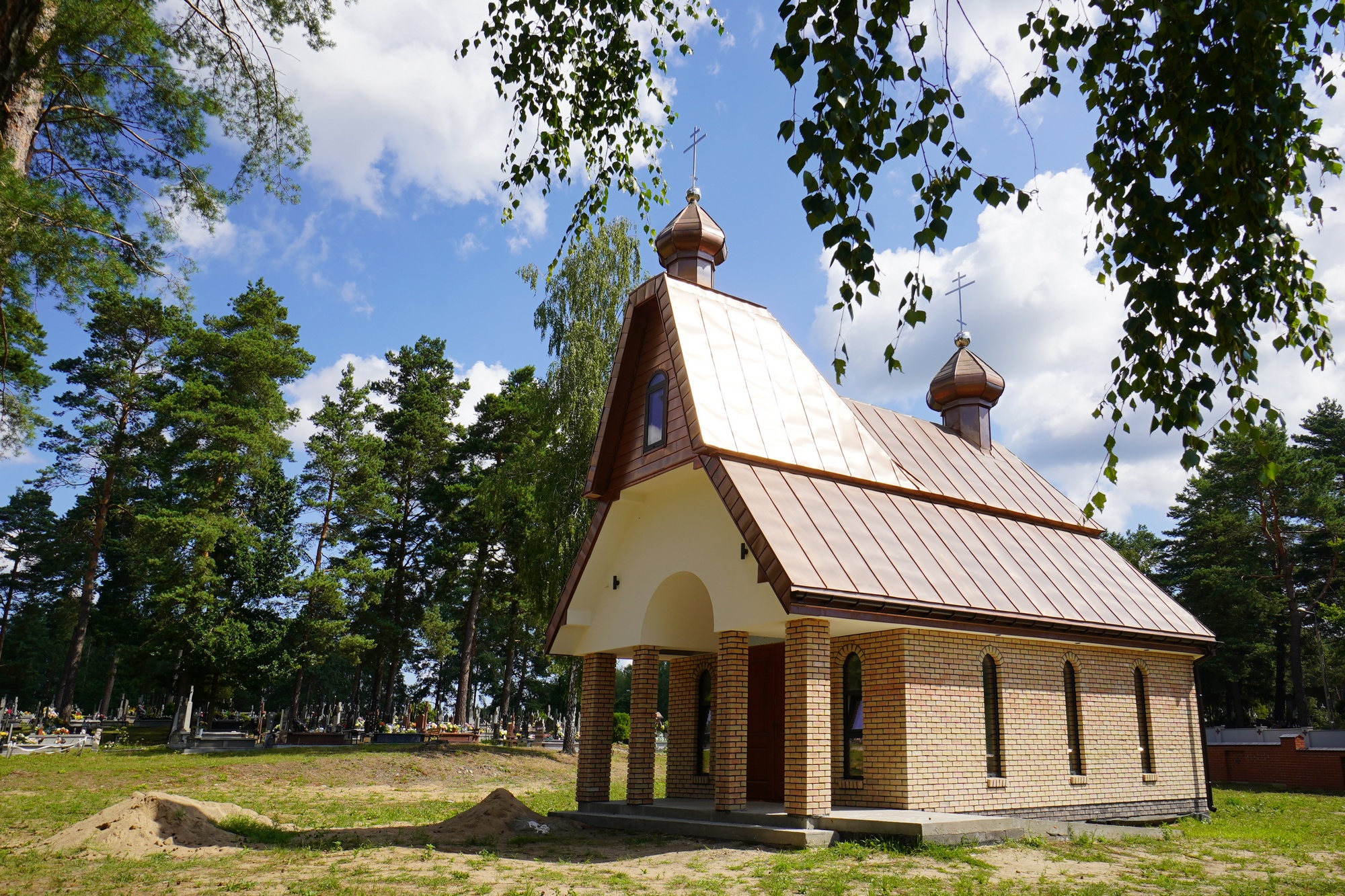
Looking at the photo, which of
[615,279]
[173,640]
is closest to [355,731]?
[173,640]

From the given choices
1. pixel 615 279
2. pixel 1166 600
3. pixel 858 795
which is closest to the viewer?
pixel 858 795

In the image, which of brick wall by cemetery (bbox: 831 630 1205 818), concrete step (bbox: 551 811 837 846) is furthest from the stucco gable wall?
concrete step (bbox: 551 811 837 846)

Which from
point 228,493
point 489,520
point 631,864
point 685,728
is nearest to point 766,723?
point 685,728

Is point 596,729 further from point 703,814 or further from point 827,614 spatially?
point 827,614

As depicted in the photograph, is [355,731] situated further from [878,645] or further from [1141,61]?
[1141,61]

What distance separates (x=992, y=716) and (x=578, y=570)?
690 cm

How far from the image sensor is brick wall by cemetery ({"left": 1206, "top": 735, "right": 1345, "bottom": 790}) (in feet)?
81.6

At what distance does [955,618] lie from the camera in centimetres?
1201

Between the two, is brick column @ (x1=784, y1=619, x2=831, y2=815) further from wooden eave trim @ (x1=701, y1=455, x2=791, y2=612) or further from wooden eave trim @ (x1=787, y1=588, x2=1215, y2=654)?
wooden eave trim @ (x1=701, y1=455, x2=791, y2=612)

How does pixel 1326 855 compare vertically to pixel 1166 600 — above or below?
below

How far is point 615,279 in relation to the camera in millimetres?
25438

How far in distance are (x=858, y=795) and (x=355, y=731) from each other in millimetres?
28114

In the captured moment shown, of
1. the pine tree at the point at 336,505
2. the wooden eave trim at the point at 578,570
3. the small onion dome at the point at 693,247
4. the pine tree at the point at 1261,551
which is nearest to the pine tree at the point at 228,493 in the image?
the pine tree at the point at 336,505

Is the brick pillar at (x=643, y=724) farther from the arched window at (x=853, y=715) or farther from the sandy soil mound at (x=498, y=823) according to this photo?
the arched window at (x=853, y=715)
